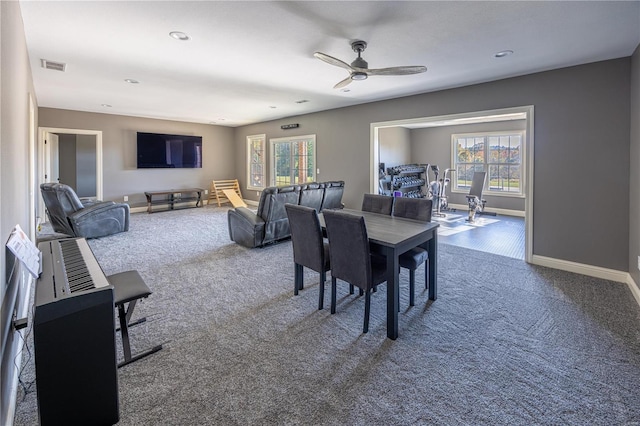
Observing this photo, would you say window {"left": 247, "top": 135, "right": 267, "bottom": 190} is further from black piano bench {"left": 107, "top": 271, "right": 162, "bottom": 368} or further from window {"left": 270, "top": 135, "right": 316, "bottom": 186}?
black piano bench {"left": 107, "top": 271, "right": 162, "bottom": 368}

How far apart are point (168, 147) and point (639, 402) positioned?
9.79m

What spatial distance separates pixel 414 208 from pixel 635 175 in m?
2.24

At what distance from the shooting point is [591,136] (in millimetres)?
3783

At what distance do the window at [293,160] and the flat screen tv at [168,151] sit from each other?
2.40 m

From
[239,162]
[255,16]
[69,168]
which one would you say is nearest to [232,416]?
[255,16]

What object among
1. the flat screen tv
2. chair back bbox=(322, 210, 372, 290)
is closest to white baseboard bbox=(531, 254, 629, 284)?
chair back bbox=(322, 210, 372, 290)

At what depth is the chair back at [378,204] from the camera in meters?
3.77

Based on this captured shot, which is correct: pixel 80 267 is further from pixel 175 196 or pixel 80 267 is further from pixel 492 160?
pixel 492 160

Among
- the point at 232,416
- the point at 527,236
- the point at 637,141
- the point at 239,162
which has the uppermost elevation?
the point at 239,162

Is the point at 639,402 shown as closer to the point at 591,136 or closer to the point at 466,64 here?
the point at 591,136

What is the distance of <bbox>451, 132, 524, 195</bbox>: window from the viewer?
321 inches

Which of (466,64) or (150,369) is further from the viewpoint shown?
(466,64)

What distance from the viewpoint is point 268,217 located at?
16.0 feet

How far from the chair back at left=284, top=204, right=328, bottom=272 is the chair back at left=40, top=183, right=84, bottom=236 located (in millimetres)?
4482
